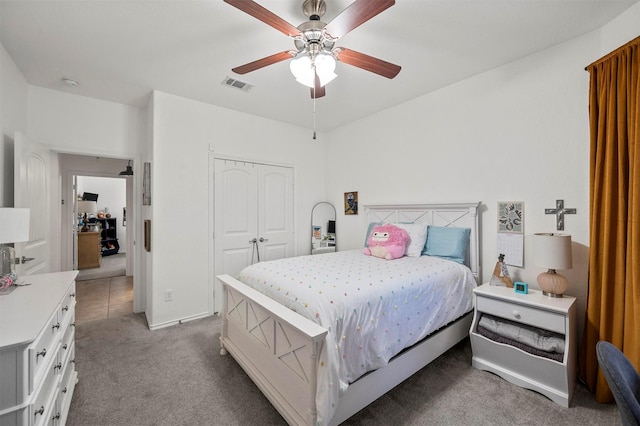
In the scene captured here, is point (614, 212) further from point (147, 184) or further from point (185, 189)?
point (147, 184)

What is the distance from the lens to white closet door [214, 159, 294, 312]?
3.56 meters

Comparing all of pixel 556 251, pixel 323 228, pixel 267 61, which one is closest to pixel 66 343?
pixel 267 61

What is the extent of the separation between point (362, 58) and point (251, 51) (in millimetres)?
1059

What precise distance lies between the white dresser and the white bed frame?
104 cm

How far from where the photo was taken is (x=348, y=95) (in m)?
3.23

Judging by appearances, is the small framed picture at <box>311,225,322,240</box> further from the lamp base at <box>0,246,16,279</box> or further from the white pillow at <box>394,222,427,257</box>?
the lamp base at <box>0,246,16,279</box>

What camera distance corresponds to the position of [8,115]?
7.66 ft

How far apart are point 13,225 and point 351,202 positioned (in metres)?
3.49

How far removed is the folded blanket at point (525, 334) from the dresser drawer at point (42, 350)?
2767 mm

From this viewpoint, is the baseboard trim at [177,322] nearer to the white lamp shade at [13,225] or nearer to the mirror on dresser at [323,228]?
the white lamp shade at [13,225]

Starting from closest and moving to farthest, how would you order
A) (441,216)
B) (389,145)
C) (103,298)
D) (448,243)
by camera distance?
(448,243), (441,216), (389,145), (103,298)

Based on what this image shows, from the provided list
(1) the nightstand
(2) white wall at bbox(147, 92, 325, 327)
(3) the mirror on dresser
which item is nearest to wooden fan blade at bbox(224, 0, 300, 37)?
(2) white wall at bbox(147, 92, 325, 327)

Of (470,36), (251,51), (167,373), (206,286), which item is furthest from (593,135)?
(206,286)

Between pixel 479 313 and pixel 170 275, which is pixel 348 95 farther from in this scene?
pixel 170 275
